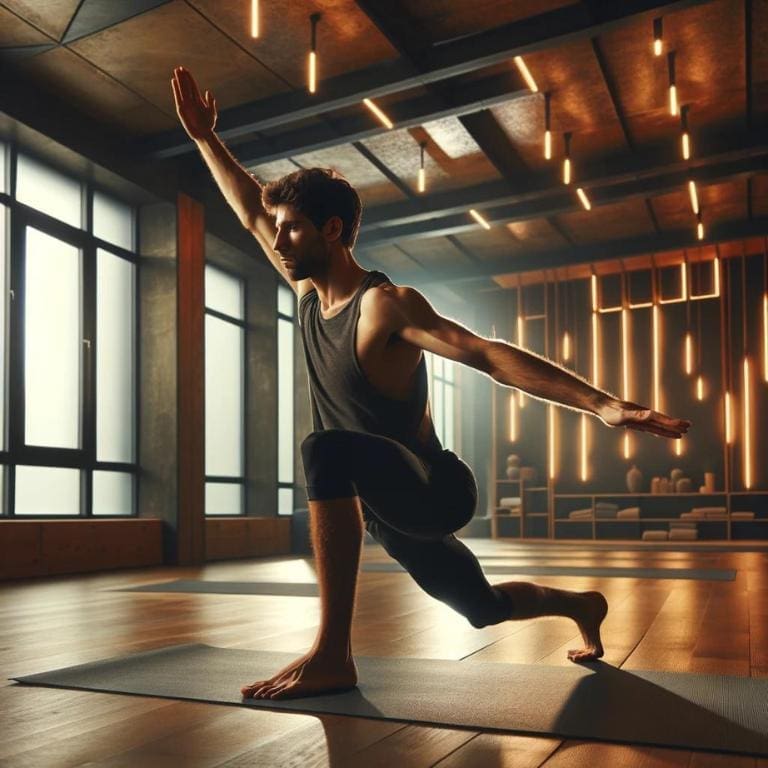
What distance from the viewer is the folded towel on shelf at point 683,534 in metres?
11.1

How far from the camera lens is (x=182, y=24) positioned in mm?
5500

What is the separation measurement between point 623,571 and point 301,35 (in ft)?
13.0

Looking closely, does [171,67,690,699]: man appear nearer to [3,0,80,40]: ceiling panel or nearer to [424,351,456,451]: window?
[3,0,80,40]: ceiling panel

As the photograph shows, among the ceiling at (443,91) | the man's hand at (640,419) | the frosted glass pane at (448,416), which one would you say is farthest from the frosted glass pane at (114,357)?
the frosted glass pane at (448,416)

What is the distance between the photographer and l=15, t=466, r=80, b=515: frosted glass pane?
636 cm

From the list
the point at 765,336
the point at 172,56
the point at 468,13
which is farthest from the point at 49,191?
the point at 765,336

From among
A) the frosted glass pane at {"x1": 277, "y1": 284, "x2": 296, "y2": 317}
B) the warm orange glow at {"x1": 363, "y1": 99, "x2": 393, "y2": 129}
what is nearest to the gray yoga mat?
the warm orange glow at {"x1": 363, "y1": 99, "x2": 393, "y2": 129}

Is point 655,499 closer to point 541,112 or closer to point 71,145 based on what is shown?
point 541,112

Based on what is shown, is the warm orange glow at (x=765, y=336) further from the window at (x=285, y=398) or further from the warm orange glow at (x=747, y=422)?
the window at (x=285, y=398)

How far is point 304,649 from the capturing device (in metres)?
2.60

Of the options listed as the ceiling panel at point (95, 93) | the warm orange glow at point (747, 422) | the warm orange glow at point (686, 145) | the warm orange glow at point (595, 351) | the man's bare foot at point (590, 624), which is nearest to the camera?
the man's bare foot at point (590, 624)

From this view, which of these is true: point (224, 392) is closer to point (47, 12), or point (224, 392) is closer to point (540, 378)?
point (47, 12)

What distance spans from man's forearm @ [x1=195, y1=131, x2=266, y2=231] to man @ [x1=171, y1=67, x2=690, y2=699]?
320mm

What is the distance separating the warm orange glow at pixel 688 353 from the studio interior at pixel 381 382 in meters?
0.06
